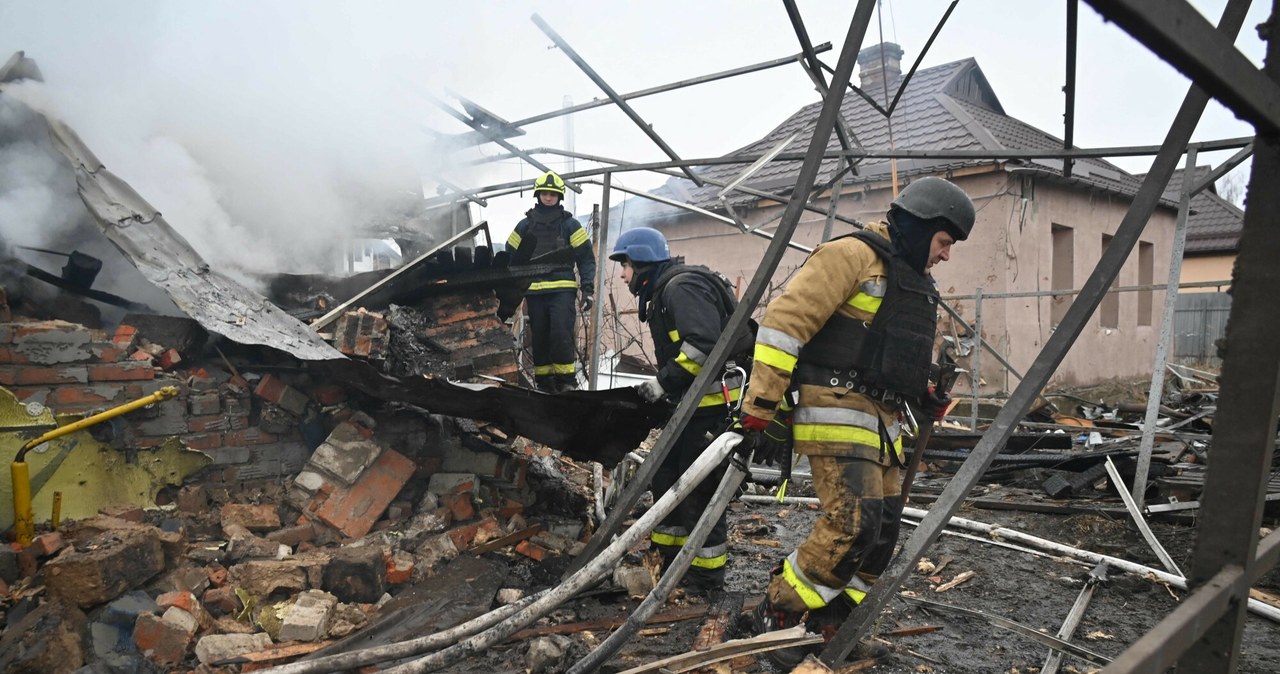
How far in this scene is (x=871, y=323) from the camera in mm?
3008

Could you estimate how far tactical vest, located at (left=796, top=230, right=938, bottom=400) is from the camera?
9.62 ft

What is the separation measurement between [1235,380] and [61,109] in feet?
22.2

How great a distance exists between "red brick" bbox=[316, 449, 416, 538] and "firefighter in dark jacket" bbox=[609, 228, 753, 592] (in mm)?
1563

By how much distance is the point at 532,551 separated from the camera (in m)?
4.21

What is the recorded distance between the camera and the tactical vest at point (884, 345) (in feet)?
9.62

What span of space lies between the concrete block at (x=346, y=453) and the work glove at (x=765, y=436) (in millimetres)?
2336

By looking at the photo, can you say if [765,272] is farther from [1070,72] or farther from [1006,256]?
[1006,256]

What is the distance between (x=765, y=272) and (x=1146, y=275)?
16610mm

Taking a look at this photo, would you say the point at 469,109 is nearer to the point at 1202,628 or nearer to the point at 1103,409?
the point at 1202,628

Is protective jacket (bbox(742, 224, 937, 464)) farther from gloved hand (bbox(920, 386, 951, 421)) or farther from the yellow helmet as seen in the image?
the yellow helmet

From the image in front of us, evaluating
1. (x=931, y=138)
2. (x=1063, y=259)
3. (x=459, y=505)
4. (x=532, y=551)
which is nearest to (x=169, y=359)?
(x=459, y=505)

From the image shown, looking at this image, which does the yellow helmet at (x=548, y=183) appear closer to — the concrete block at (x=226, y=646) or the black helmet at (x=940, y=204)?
the black helmet at (x=940, y=204)

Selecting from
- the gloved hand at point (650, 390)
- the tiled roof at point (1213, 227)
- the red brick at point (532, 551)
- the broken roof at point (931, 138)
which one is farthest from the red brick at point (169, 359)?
the tiled roof at point (1213, 227)

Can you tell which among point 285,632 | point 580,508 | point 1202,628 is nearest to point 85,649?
point 285,632
